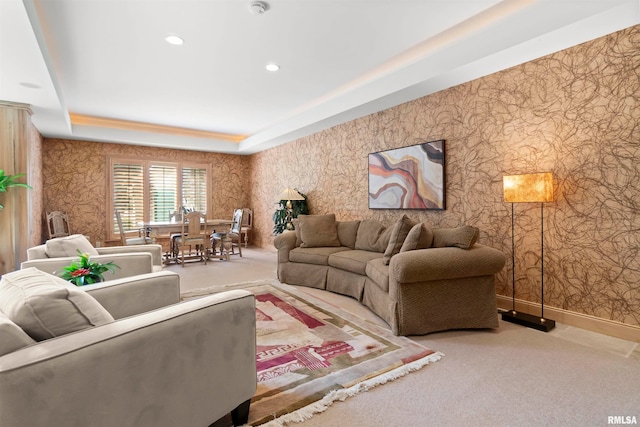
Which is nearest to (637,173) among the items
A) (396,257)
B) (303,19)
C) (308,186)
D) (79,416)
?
(396,257)

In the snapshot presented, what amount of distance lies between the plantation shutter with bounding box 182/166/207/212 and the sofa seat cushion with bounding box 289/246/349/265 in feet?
14.8

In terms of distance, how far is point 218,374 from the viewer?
1.46 m

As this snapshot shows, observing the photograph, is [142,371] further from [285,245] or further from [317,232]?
[317,232]

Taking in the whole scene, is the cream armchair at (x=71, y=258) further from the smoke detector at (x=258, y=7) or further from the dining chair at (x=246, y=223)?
the dining chair at (x=246, y=223)

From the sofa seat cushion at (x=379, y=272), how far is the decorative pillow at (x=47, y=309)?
2223 mm

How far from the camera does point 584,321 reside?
287 cm

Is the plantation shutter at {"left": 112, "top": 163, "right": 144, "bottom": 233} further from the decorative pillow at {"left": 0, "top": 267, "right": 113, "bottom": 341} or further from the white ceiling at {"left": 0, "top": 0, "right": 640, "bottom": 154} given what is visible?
the decorative pillow at {"left": 0, "top": 267, "right": 113, "bottom": 341}

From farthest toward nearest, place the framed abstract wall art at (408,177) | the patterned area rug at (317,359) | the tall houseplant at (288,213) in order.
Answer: the tall houseplant at (288,213)
the framed abstract wall art at (408,177)
the patterned area rug at (317,359)

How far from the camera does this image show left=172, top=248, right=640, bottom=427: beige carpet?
1706mm

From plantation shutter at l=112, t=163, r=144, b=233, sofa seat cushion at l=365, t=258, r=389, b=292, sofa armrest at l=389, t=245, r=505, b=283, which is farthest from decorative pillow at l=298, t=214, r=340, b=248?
plantation shutter at l=112, t=163, r=144, b=233

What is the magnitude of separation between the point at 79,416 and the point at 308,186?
18.3ft

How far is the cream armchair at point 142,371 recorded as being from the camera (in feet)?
3.23

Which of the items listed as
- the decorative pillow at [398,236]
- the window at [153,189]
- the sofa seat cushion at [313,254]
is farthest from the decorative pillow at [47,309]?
the window at [153,189]

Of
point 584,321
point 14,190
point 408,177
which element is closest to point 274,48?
point 408,177
